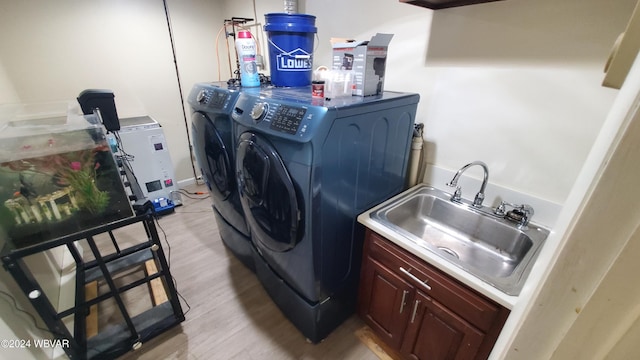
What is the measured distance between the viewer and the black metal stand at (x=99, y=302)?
40.4 inches

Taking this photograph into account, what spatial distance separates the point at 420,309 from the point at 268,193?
863mm

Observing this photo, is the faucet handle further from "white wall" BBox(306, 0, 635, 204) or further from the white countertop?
the white countertop

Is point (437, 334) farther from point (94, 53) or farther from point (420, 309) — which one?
point (94, 53)

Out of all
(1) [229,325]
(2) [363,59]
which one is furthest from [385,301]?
(2) [363,59]

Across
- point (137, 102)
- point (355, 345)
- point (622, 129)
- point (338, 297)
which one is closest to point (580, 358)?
point (622, 129)

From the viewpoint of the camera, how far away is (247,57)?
1522mm

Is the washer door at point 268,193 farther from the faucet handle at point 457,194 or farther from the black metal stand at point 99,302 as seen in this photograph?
the faucet handle at point 457,194

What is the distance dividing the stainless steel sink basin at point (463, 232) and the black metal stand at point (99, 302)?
124 cm

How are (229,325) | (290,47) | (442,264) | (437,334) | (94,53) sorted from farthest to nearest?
1. (94,53)
2. (229,325)
3. (290,47)
4. (437,334)
5. (442,264)

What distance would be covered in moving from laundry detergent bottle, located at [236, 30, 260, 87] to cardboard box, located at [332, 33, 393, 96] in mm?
594

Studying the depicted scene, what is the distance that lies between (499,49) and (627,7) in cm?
38

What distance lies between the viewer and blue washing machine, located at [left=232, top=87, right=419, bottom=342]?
3.19 feet

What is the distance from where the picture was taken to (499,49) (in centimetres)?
117

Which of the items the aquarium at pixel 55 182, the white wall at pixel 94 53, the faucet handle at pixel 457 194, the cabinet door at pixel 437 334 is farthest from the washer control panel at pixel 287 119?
the white wall at pixel 94 53
